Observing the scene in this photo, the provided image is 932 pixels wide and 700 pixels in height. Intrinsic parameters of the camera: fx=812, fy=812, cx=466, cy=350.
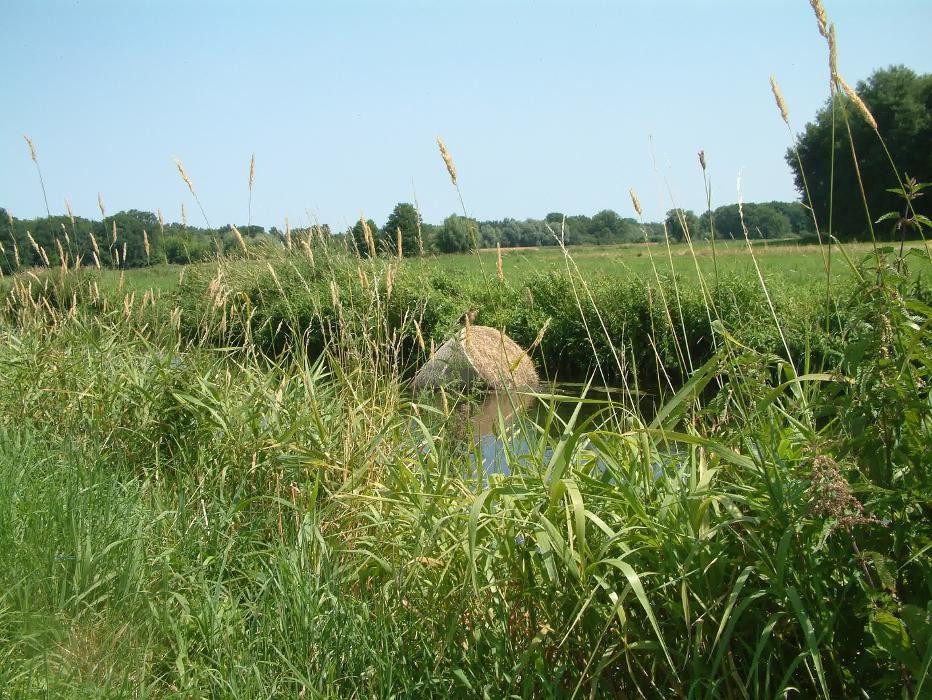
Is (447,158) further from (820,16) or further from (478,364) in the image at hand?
(478,364)

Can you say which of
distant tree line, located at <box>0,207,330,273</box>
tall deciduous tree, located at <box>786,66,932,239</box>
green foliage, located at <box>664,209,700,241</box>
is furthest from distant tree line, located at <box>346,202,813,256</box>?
tall deciduous tree, located at <box>786,66,932,239</box>

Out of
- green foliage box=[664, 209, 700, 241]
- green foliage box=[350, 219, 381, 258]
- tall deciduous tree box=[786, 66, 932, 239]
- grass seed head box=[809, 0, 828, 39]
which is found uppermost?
tall deciduous tree box=[786, 66, 932, 239]

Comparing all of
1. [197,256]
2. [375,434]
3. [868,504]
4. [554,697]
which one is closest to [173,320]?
[375,434]

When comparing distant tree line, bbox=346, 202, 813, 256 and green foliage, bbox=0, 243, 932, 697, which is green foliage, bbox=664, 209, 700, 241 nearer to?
distant tree line, bbox=346, 202, 813, 256

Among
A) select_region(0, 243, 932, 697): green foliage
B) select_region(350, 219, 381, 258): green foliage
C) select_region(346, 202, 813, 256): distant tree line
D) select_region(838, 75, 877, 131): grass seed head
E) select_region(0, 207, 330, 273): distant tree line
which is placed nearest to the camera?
select_region(0, 243, 932, 697): green foliage

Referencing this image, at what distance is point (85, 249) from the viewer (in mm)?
6359

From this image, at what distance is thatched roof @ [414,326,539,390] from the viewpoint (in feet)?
9.96

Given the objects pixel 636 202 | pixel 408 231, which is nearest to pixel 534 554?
pixel 636 202

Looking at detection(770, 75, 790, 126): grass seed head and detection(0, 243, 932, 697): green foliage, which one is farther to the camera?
detection(770, 75, 790, 126): grass seed head

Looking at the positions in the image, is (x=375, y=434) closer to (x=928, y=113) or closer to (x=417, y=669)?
(x=417, y=669)

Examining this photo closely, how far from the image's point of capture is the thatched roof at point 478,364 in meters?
3.04

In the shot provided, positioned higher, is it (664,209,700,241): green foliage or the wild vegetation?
(664,209,700,241): green foliage

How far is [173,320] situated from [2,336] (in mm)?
1846

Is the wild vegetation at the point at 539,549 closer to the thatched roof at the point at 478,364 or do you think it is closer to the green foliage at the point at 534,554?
the green foliage at the point at 534,554
